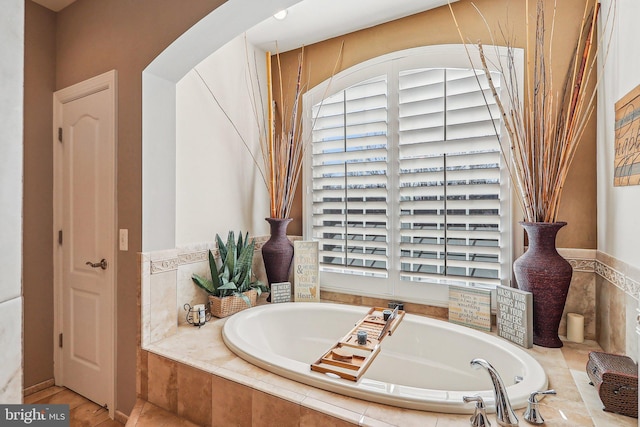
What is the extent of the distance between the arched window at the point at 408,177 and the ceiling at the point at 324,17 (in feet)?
0.94

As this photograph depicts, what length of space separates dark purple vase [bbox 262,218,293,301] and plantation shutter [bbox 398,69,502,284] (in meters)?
0.87

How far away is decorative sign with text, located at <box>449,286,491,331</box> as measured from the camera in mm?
2020

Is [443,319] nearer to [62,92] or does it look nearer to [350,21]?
[350,21]

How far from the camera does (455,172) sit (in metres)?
2.21

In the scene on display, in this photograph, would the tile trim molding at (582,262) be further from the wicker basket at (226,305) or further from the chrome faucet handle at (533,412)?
the chrome faucet handle at (533,412)

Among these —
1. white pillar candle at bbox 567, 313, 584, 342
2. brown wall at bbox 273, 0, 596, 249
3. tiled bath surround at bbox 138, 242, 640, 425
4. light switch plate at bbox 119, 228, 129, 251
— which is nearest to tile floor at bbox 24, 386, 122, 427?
tiled bath surround at bbox 138, 242, 640, 425

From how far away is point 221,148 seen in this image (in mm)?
2543

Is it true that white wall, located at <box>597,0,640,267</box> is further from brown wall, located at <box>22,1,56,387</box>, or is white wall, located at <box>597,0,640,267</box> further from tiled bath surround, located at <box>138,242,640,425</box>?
brown wall, located at <box>22,1,56,387</box>

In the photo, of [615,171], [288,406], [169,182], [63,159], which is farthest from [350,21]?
[288,406]

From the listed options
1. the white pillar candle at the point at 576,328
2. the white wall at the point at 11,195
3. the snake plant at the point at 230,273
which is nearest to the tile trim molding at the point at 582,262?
the snake plant at the point at 230,273

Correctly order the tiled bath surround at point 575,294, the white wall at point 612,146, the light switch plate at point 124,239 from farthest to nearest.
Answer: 1. the light switch plate at point 124,239
2. the tiled bath surround at point 575,294
3. the white wall at point 612,146

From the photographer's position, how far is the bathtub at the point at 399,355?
1331 millimetres

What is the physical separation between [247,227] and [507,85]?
2.07 m

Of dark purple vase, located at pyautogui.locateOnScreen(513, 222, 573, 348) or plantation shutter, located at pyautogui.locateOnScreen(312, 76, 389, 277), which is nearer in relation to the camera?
dark purple vase, located at pyautogui.locateOnScreen(513, 222, 573, 348)
